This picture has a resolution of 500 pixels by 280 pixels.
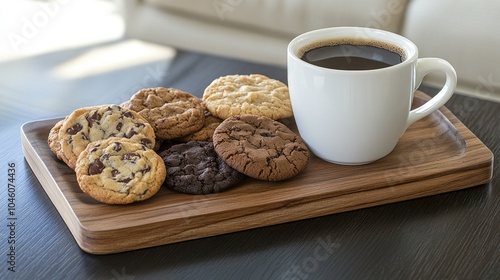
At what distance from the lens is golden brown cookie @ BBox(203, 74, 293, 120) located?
119 centimetres

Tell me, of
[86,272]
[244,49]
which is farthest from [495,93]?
[86,272]

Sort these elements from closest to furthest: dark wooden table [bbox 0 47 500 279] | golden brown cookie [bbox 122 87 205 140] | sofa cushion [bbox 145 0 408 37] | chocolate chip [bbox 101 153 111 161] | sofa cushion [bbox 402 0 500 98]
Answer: dark wooden table [bbox 0 47 500 279]
chocolate chip [bbox 101 153 111 161]
golden brown cookie [bbox 122 87 205 140]
sofa cushion [bbox 402 0 500 98]
sofa cushion [bbox 145 0 408 37]

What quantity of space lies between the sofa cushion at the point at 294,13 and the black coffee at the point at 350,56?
2.97ft

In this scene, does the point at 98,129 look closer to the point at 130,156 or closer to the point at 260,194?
the point at 130,156

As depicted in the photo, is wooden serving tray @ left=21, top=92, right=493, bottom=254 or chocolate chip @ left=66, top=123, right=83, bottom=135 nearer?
wooden serving tray @ left=21, top=92, right=493, bottom=254

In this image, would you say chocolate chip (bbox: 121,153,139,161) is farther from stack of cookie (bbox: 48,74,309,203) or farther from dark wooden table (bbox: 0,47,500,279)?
dark wooden table (bbox: 0,47,500,279)

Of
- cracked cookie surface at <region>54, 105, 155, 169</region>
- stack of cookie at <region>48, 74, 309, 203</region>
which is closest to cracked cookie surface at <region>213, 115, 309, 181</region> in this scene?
stack of cookie at <region>48, 74, 309, 203</region>

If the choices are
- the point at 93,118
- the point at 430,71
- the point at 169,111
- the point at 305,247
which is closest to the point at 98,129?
the point at 93,118

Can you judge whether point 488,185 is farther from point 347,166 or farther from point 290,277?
point 290,277

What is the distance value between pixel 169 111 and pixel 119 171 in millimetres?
190

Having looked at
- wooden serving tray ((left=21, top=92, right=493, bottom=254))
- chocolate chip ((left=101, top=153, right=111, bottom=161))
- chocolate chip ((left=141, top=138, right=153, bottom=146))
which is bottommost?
wooden serving tray ((left=21, top=92, right=493, bottom=254))

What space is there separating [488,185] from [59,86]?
84cm

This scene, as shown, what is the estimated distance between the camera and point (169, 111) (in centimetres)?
119

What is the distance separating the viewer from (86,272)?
94 centimetres
